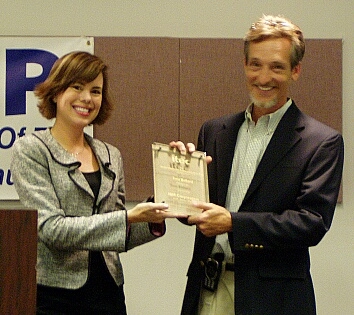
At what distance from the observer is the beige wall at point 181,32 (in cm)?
377

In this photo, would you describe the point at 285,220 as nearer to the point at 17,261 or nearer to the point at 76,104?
the point at 76,104

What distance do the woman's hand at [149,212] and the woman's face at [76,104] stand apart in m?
0.41

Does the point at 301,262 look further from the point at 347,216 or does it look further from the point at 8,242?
the point at 347,216

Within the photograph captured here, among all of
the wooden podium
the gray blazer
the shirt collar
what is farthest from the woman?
the wooden podium

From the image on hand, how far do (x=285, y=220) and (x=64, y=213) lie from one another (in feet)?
2.36

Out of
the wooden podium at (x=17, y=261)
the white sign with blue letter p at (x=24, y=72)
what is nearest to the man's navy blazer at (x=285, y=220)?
the wooden podium at (x=17, y=261)

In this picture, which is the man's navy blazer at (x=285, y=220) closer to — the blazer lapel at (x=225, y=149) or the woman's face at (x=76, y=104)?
the blazer lapel at (x=225, y=149)

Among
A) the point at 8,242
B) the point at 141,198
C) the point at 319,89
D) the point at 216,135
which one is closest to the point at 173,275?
the point at 141,198

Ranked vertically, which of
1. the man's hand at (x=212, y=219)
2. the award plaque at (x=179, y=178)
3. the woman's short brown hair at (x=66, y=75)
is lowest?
the man's hand at (x=212, y=219)

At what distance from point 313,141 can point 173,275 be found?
184 cm

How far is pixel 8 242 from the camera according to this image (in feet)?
4.17

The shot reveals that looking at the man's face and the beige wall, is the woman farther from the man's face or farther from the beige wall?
the beige wall

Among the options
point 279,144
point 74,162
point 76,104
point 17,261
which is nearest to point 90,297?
point 74,162

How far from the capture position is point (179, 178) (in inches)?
85.1
